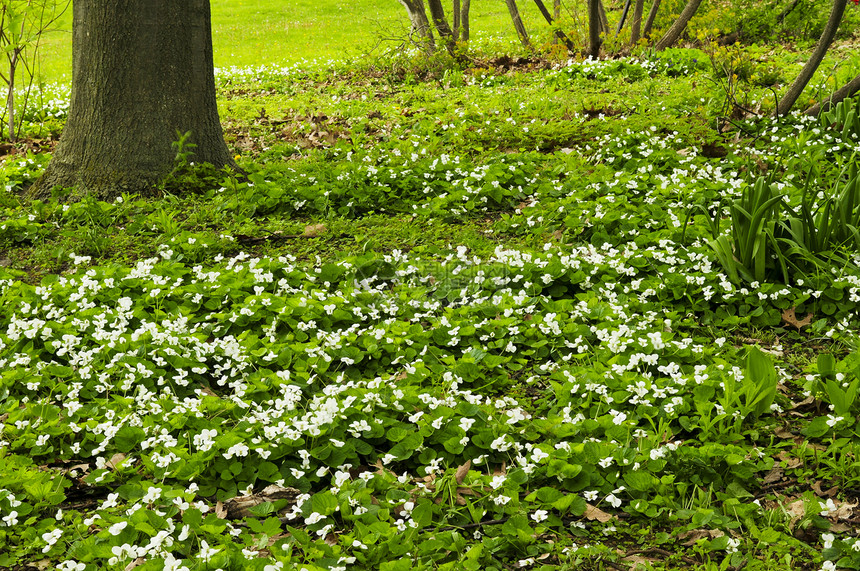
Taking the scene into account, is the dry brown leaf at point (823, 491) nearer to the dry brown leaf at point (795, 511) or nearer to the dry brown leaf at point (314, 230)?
the dry brown leaf at point (795, 511)

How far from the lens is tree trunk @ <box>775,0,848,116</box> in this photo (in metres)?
5.79

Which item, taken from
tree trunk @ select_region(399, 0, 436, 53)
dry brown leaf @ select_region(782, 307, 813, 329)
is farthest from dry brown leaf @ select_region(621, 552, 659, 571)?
tree trunk @ select_region(399, 0, 436, 53)

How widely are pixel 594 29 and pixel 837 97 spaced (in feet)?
14.0

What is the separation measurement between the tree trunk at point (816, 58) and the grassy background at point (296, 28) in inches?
422

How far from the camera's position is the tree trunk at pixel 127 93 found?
17.3ft

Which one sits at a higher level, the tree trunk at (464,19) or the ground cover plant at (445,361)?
the tree trunk at (464,19)

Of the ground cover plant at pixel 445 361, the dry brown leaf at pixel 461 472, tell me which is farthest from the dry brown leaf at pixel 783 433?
the dry brown leaf at pixel 461 472

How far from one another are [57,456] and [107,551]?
827mm

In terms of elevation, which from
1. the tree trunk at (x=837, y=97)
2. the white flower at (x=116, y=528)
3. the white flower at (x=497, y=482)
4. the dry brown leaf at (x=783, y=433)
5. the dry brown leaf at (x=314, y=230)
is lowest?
the dry brown leaf at (x=783, y=433)

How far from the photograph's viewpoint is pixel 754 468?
2590 mm

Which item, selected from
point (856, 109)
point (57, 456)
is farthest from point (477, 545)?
point (856, 109)

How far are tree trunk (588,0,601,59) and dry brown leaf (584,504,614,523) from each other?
8.59m

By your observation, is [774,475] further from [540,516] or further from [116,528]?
[116,528]

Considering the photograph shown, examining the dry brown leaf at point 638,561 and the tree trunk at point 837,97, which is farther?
the tree trunk at point 837,97
